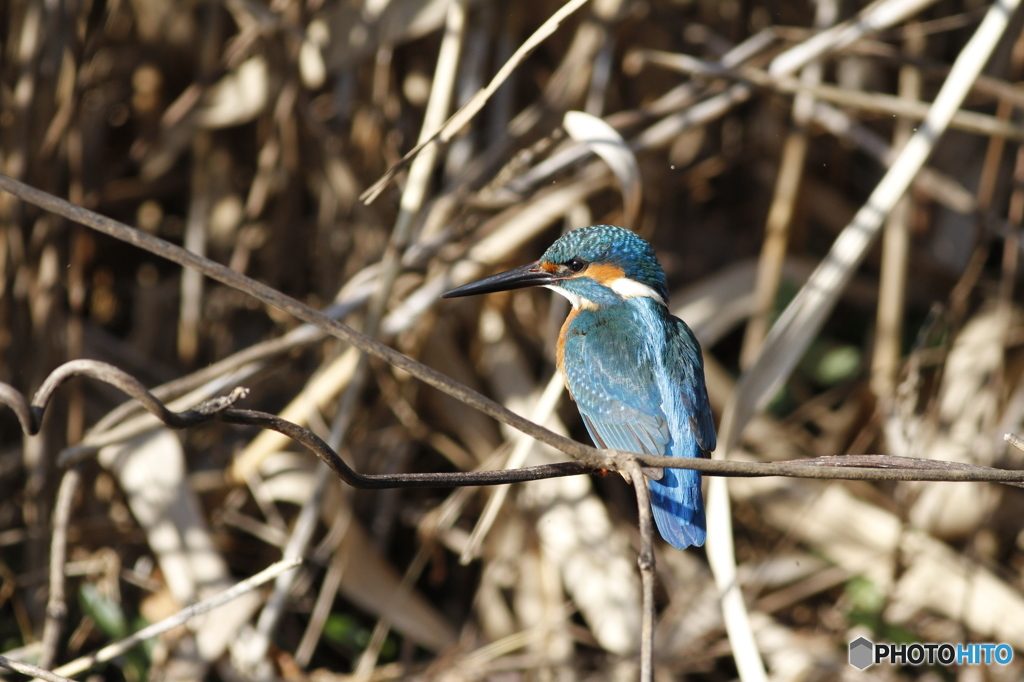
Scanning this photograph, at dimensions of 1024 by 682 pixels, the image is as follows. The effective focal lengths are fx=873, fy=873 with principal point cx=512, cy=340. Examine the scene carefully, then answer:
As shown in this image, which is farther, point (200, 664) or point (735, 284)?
point (735, 284)

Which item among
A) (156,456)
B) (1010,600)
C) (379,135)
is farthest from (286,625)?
(1010,600)

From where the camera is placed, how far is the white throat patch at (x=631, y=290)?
1724mm

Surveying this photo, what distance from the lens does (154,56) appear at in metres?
2.50

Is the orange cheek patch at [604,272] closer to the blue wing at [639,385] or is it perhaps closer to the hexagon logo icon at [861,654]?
the blue wing at [639,385]

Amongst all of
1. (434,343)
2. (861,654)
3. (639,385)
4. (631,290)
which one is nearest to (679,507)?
(639,385)

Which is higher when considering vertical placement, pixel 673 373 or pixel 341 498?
pixel 673 373

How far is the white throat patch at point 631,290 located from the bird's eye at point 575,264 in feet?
0.29

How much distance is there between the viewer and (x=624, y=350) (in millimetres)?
1616

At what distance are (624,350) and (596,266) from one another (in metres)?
0.19

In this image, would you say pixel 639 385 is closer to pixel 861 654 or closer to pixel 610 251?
pixel 610 251

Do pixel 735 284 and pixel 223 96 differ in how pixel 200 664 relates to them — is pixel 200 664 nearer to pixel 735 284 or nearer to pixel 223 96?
pixel 223 96

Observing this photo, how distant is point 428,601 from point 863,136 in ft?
6.17

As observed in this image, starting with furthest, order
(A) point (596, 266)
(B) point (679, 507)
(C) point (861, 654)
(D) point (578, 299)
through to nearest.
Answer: (C) point (861, 654), (D) point (578, 299), (A) point (596, 266), (B) point (679, 507)

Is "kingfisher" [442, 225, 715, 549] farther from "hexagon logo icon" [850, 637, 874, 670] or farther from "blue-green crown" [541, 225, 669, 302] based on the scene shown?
"hexagon logo icon" [850, 637, 874, 670]
